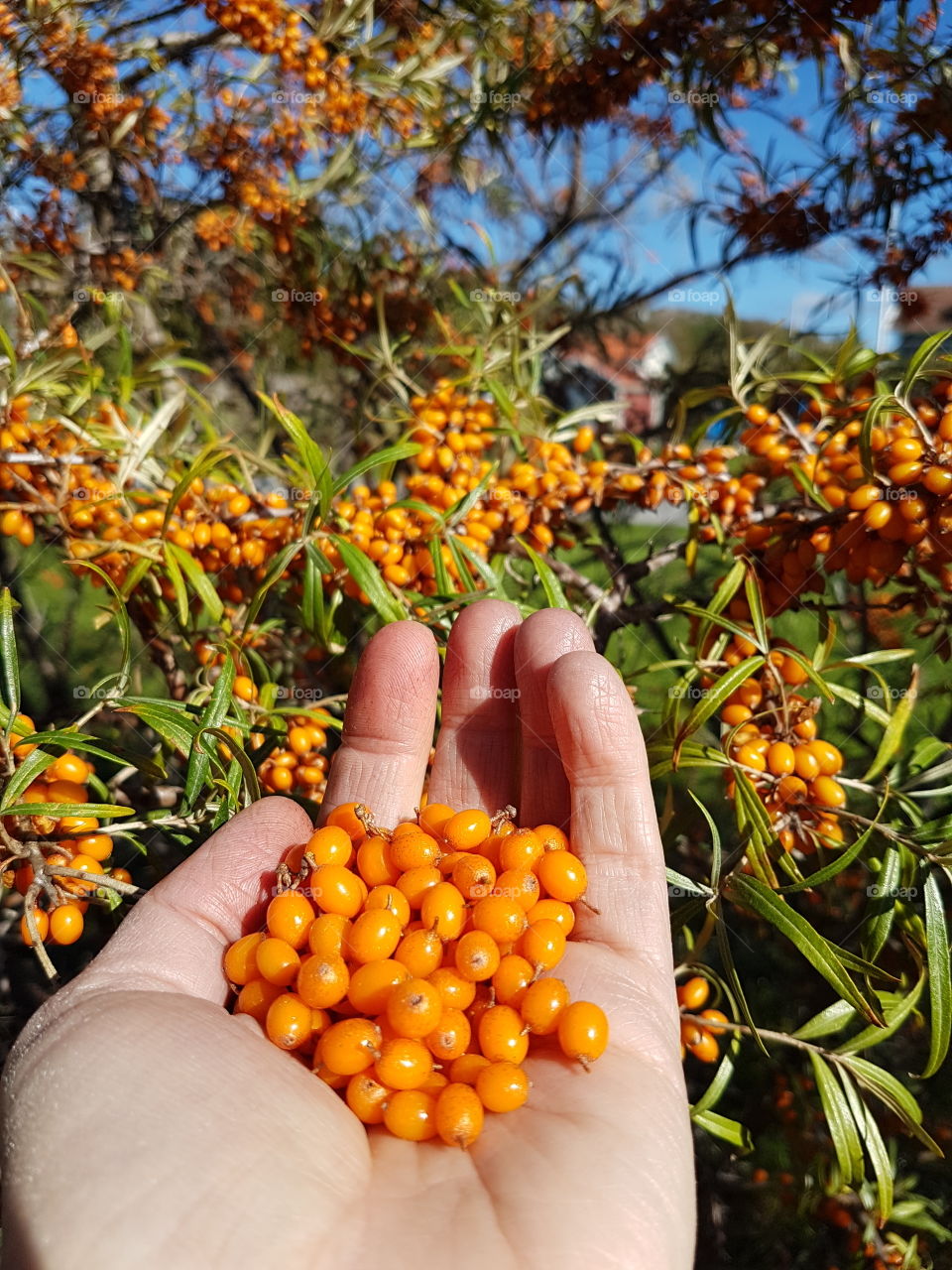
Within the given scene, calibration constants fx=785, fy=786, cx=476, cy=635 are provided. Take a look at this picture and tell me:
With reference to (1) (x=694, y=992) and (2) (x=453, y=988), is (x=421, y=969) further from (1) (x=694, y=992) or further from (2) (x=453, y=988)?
(1) (x=694, y=992)

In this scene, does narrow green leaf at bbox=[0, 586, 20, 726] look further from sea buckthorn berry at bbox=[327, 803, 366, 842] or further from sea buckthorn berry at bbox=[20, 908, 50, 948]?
sea buckthorn berry at bbox=[327, 803, 366, 842]

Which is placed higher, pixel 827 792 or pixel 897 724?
pixel 897 724

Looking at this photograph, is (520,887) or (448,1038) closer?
(448,1038)

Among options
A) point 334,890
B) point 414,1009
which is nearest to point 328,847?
point 334,890

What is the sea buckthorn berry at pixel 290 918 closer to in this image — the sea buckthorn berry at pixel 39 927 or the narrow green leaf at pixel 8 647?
the sea buckthorn berry at pixel 39 927

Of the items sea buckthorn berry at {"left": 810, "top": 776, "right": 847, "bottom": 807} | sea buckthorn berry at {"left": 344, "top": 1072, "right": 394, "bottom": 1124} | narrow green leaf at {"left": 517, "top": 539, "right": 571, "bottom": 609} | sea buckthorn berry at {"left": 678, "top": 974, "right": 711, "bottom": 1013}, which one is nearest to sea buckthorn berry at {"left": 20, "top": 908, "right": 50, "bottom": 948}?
sea buckthorn berry at {"left": 344, "top": 1072, "right": 394, "bottom": 1124}
